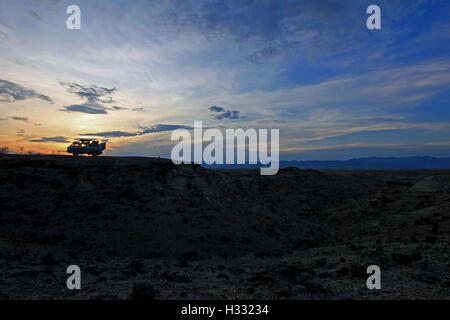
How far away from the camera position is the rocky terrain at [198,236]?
996cm

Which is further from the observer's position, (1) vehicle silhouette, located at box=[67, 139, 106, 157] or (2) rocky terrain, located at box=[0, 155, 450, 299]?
(1) vehicle silhouette, located at box=[67, 139, 106, 157]

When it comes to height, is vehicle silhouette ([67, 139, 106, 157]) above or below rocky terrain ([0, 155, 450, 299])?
above

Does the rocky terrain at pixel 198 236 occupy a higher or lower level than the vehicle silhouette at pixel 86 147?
lower

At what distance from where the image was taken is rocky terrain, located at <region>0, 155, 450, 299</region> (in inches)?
392

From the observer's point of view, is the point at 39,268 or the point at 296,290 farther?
the point at 39,268

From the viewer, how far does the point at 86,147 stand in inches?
1432

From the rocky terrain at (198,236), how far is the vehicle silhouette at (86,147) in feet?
21.7

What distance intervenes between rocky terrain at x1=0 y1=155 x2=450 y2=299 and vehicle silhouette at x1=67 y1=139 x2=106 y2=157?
661cm

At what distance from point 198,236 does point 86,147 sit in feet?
78.7

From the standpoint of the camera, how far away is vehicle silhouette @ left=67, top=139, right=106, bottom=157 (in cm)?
3562
